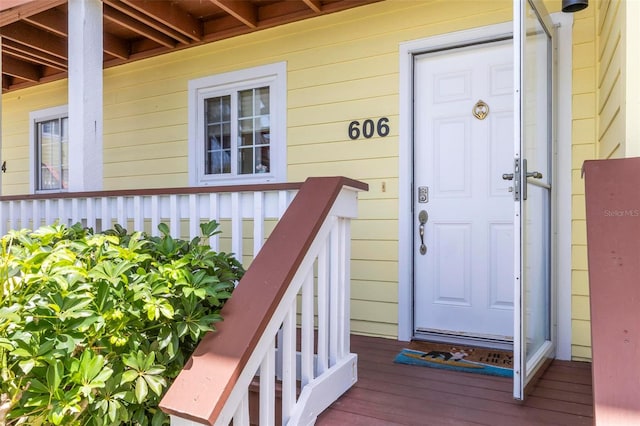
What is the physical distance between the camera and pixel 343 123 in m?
3.46

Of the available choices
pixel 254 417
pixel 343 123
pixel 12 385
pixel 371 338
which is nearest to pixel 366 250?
pixel 371 338

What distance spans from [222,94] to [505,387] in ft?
10.7

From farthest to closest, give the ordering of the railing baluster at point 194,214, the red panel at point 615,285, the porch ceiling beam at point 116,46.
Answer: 1. the porch ceiling beam at point 116,46
2. the railing baluster at point 194,214
3. the red panel at point 615,285

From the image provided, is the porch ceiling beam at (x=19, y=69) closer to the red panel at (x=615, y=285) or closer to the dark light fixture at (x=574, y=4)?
the dark light fixture at (x=574, y=4)

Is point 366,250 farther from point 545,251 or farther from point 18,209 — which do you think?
point 18,209

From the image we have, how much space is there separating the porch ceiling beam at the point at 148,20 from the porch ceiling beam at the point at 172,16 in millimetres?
69

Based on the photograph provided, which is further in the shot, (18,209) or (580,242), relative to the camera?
(18,209)

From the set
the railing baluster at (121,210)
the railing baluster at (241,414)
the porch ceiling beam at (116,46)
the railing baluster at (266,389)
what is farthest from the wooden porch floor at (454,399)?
the porch ceiling beam at (116,46)

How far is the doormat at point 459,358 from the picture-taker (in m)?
2.58

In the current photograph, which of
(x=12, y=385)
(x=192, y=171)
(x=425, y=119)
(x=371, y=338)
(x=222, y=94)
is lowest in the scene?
(x=371, y=338)

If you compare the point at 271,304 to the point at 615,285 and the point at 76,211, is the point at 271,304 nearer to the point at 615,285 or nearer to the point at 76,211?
the point at 615,285

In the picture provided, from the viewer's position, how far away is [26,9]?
326cm

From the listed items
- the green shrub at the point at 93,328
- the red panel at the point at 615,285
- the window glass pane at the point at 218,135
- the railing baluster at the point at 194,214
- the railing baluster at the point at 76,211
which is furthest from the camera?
the window glass pane at the point at 218,135

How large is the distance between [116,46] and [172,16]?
1.04m
